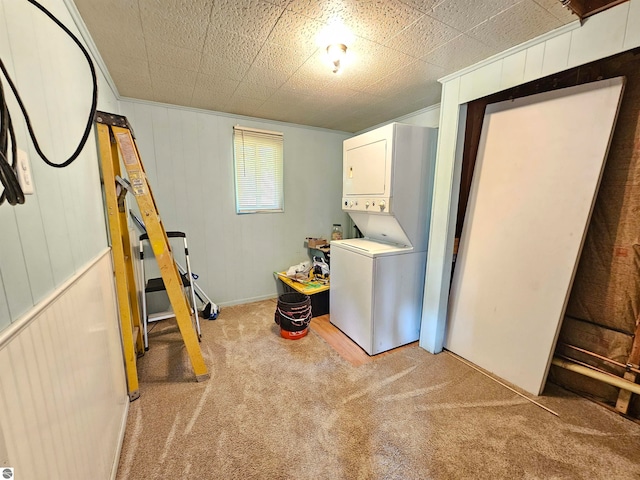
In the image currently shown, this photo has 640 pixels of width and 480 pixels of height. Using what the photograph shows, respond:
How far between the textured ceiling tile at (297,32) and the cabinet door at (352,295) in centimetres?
154

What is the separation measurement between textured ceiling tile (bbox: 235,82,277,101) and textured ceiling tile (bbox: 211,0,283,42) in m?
0.71

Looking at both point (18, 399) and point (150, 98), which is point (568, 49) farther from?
point (150, 98)

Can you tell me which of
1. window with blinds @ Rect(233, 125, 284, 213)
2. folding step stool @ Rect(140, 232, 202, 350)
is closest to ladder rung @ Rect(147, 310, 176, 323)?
folding step stool @ Rect(140, 232, 202, 350)

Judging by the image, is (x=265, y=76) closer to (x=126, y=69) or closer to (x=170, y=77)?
(x=170, y=77)

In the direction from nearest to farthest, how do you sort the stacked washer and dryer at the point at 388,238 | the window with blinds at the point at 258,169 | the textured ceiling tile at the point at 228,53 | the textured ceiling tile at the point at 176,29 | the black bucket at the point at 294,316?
the textured ceiling tile at the point at 176,29
the textured ceiling tile at the point at 228,53
the stacked washer and dryer at the point at 388,238
the black bucket at the point at 294,316
the window with blinds at the point at 258,169

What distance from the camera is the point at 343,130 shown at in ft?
11.9

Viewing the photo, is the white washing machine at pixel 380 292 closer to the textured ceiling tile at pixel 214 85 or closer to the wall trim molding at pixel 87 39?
the textured ceiling tile at pixel 214 85

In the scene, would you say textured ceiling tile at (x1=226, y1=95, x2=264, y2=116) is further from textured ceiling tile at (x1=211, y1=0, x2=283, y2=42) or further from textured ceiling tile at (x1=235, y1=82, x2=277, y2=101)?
textured ceiling tile at (x1=211, y1=0, x2=283, y2=42)

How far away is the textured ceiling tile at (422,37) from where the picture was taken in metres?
1.43


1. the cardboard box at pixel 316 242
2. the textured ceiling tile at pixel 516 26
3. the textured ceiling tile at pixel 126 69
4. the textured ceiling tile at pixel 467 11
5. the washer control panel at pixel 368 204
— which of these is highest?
the textured ceiling tile at pixel 516 26

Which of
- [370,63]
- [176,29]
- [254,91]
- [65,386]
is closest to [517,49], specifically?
[370,63]

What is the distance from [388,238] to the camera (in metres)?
2.51

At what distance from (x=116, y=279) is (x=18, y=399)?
3.96 ft

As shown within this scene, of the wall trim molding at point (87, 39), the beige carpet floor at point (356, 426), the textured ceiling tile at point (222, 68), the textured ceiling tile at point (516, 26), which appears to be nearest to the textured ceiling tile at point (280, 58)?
the textured ceiling tile at point (222, 68)
